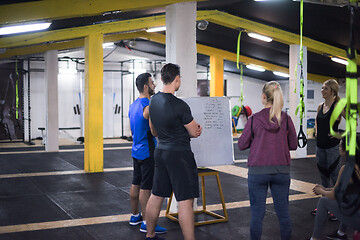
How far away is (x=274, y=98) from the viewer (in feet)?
9.18

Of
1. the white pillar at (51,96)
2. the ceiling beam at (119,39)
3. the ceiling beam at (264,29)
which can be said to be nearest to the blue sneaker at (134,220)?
the ceiling beam at (264,29)

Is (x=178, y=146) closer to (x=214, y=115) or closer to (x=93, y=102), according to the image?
(x=214, y=115)

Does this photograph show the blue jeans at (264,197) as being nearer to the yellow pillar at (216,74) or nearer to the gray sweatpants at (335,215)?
the gray sweatpants at (335,215)

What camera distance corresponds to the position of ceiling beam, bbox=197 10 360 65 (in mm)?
7923

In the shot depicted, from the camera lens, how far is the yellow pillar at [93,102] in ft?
24.9

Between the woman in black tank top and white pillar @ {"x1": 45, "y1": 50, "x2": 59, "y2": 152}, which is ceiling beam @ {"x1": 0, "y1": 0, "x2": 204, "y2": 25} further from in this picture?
white pillar @ {"x1": 45, "y1": 50, "x2": 59, "y2": 152}

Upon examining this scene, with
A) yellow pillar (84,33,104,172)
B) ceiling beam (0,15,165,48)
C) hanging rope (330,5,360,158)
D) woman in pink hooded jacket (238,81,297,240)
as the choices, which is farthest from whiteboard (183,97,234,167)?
yellow pillar (84,33,104,172)

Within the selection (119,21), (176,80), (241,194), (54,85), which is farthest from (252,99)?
(176,80)

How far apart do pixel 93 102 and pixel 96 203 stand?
3.06 metres

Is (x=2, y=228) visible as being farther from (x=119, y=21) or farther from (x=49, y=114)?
(x=49, y=114)

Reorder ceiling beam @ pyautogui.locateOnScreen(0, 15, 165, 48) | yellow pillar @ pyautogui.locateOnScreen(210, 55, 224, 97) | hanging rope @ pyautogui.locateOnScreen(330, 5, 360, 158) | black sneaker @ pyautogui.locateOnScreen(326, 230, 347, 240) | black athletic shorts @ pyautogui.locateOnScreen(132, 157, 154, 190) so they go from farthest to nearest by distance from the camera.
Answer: yellow pillar @ pyautogui.locateOnScreen(210, 55, 224, 97)
ceiling beam @ pyautogui.locateOnScreen(0, 15, 165, 48)
black athletic shorts @ pyautogui.locateOnScreen(132, 157, 154, 190)
black sneaker @ pyautogui.locateOnScreen(326, 230, 347, 240)
hanging rope @ pyautogui.locateOnScreen(330, 5, 360, 158)

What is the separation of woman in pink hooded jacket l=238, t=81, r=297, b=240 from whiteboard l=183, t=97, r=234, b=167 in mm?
1167

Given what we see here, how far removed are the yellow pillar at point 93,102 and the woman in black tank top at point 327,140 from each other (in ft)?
15.7

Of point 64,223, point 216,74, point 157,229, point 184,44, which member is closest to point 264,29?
point 216,74
